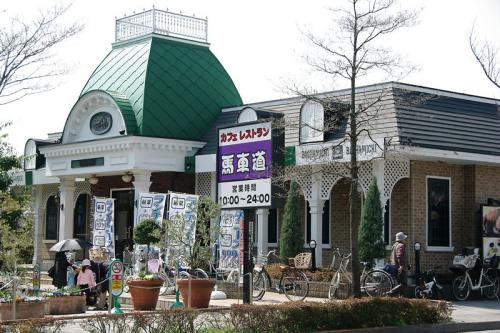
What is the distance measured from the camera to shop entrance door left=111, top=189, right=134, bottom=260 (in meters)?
31.4

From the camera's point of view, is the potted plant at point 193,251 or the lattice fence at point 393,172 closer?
the potted plant at point 193,251

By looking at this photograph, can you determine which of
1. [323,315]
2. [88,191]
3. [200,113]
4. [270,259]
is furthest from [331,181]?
[88,191]

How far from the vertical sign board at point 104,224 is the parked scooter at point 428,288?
1008 centimetres

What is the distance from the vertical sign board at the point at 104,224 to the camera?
2655 centimetres

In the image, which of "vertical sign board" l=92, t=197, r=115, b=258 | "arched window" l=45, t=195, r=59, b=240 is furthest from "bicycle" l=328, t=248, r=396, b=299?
"arched window" l=45, t=195, r=59, b=240

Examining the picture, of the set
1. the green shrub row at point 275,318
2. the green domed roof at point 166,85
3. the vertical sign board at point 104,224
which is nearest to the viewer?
the green shrub row at point 275,318

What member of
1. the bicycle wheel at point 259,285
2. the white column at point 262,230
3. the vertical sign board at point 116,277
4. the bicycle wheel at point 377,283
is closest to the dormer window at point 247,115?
the white column at point 262,230

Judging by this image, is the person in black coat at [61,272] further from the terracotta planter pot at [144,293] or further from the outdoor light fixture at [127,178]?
the outdoor light fixture at [127,178]

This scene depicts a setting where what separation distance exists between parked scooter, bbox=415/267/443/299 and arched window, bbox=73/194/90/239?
16682 mm

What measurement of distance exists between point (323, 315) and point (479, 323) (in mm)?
4059

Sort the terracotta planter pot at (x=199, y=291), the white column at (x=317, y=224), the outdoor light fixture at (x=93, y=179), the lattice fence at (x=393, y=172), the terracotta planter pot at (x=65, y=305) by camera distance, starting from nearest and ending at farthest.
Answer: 1. the terracotta planter pot at (x=199, y=291)
2. the terracotta planter pot at (x=65, y=305)
3. the lattice fence at (x=393, y=172)
4. the white column at (x=317, y=224)
5. the outdoor light fixture at (x=93, y=179)

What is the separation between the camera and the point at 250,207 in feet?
51.7

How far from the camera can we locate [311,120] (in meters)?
24.5

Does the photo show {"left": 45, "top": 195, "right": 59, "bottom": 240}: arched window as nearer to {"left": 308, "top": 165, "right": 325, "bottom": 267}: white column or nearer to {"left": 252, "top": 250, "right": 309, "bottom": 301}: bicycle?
{"left": 308, "top": 165, "right": 325, "bottom": 267}: white column
